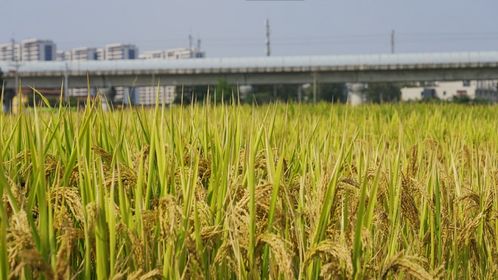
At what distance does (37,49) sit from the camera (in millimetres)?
124375

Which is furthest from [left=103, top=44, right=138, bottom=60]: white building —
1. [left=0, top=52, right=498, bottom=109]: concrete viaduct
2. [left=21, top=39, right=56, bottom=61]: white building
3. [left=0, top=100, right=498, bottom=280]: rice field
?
[left=0, top=100, right=498, bottom=280]: rice field

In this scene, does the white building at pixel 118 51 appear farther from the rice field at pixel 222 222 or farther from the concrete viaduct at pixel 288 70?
the rice field at pixel 222 222

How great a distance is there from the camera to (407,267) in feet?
4.07

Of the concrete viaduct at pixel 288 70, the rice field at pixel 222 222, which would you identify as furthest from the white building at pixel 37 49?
the rice field at pixel 222 222

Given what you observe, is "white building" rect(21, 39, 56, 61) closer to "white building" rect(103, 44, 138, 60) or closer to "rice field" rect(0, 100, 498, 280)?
"white building" rect(103, 44, 138, 60)

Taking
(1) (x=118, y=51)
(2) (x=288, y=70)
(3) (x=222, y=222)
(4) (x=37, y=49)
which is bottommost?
(3) (x=222, y=222)

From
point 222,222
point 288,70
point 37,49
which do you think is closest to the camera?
point 222,222

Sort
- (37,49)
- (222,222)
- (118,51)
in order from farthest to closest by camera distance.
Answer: (118,51), (37,49), (222,222)

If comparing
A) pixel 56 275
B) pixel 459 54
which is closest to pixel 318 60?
pixel 459 54

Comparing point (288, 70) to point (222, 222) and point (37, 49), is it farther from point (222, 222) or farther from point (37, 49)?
point (37, 49)

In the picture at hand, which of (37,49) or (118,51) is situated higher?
(37,49)

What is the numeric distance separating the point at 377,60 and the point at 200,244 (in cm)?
4595

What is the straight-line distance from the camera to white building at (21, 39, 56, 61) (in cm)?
12362

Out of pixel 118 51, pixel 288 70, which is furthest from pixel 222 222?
pixel 118 51
